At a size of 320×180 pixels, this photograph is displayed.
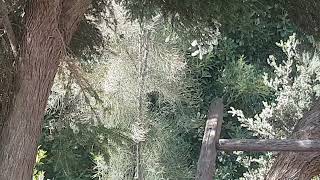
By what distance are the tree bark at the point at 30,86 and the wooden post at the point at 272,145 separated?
78 centimetres

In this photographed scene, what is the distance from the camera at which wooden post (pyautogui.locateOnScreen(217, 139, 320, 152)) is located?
1.60m

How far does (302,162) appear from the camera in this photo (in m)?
2.00

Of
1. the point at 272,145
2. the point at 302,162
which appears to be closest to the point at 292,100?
the point at 302,162

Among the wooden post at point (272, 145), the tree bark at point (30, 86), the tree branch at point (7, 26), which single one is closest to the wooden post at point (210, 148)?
the wooden post at point (272, 145)

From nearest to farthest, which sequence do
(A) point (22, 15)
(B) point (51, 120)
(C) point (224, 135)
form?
1. (A) point (22, 15)
2. (B) point (51, 120)
3. (C) point (224, 135)

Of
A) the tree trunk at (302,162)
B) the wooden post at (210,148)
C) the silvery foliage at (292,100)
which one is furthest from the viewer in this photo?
the silvery foliage at (292,100)

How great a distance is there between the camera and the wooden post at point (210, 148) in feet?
5.17

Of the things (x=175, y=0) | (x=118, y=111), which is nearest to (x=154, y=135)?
(x=118, y=111)

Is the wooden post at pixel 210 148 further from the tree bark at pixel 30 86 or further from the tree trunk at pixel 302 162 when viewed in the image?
the tree bark at pixel 30 86

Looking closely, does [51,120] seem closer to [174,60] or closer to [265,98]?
[174,60]

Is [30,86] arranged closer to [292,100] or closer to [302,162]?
[302,162]

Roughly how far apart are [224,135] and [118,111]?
1.15 m

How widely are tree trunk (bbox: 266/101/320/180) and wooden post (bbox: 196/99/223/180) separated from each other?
372mm

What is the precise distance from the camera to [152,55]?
4086 mm
